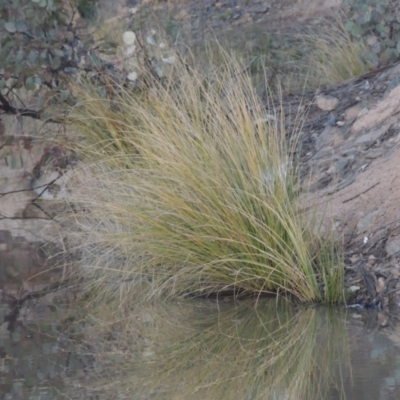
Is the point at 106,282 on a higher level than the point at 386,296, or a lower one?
higher

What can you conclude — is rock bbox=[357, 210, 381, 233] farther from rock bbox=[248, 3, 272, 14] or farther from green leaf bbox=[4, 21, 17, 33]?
rock bbox=[248, 3, 272, 14]

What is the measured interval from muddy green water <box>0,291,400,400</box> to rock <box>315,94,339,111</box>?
8.39 ft

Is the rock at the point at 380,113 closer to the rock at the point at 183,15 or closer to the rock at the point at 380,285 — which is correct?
the rock at the point at 380,285

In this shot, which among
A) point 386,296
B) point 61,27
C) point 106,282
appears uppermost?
point 61,27

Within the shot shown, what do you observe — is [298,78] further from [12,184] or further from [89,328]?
[89,328]

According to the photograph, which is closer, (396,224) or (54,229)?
(396,224)

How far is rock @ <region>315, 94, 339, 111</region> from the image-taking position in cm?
748

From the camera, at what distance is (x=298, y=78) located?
9.09 meters

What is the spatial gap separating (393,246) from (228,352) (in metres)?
1.26

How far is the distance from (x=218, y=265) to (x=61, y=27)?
107 inches

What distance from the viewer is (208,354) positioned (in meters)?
4.56

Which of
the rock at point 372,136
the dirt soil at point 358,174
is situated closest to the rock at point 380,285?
the dirt soil at point 358,174

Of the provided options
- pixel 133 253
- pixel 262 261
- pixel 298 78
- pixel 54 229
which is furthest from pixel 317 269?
pixel 298 78

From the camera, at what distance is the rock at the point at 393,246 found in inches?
210
